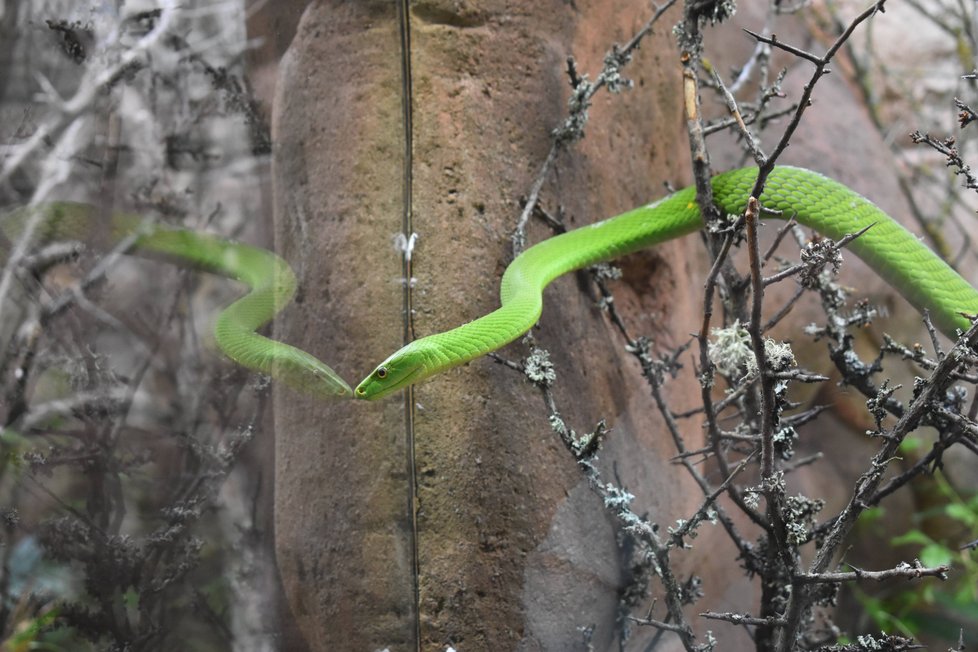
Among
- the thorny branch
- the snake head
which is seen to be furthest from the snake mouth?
the thorny branch

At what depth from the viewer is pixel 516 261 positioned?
7.09ft

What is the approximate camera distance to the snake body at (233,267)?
1.25m

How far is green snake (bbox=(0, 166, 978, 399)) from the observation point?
4.72ft

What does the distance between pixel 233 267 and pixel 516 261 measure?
854 mm

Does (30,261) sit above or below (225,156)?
below

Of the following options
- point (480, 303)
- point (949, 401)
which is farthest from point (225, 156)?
point (949, 401)

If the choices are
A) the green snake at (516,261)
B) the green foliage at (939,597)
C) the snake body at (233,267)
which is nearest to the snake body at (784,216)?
the green snake at (516,261)

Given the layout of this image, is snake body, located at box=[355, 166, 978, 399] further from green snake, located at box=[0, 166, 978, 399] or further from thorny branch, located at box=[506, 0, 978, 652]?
thorny branch, located at box=[506, 0, 978, 652]

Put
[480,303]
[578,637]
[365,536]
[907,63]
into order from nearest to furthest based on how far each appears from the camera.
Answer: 1. [365,536]
2. [578,637]
3. [480,303]
4. [907,63]

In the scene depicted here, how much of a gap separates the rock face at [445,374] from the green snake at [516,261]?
86 mm

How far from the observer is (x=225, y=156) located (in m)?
1.60

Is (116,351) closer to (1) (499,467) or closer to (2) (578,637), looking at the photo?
(1) (499,467)

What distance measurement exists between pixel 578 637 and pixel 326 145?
1.41 metres

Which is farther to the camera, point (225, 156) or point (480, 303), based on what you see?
point (480, 303)
